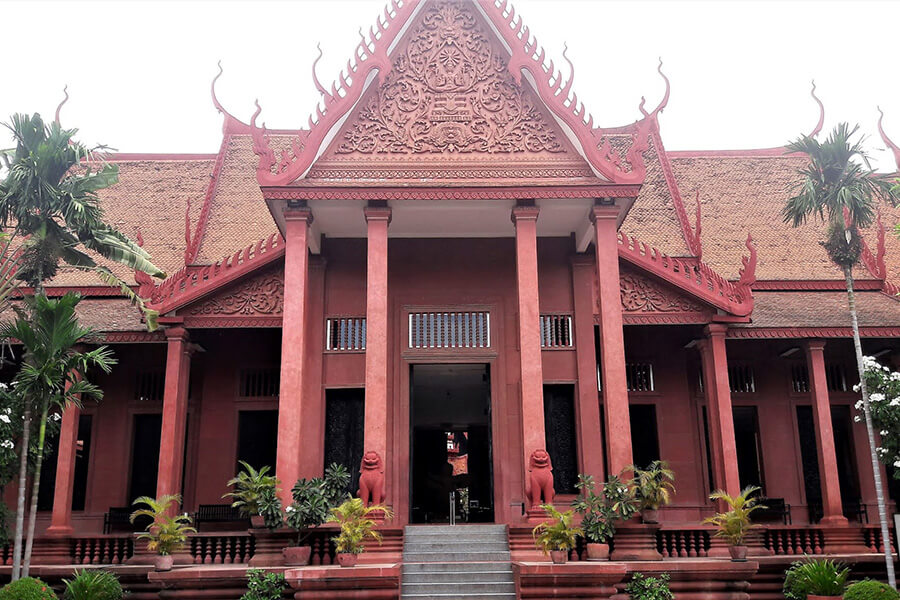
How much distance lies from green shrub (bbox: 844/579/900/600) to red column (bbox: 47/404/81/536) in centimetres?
1162

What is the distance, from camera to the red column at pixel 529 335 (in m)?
12.1

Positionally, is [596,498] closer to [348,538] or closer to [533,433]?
[533,433]

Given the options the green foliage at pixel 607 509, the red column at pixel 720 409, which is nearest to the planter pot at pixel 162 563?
the green foliage at pixel 607 509

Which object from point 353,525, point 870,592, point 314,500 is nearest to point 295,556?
point 314,500

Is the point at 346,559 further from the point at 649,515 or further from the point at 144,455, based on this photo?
the point at 144,455

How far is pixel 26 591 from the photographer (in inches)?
392

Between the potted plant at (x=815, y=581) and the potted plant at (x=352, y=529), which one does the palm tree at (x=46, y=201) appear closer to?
the potted plant at (x=352, y=529)

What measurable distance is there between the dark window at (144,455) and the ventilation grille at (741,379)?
11.2 meters

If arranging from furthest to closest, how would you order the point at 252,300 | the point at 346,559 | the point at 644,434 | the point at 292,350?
the point at 644,434 < the point at 252,300 < the point at 292,350 < the point at 346,559

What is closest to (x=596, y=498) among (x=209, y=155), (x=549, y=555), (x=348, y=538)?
(x=549, y=555)

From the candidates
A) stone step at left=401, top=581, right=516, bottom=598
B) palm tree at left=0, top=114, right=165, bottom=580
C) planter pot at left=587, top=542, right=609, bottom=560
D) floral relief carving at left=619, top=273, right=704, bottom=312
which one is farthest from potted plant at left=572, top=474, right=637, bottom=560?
palm tree at left=0, top=114, right=165, bottom=580

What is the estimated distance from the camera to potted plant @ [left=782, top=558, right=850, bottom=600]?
10.6 metres

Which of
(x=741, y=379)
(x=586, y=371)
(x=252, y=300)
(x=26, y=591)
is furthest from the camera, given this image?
(x=741, y=379)

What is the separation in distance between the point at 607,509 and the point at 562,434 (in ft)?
11.9
